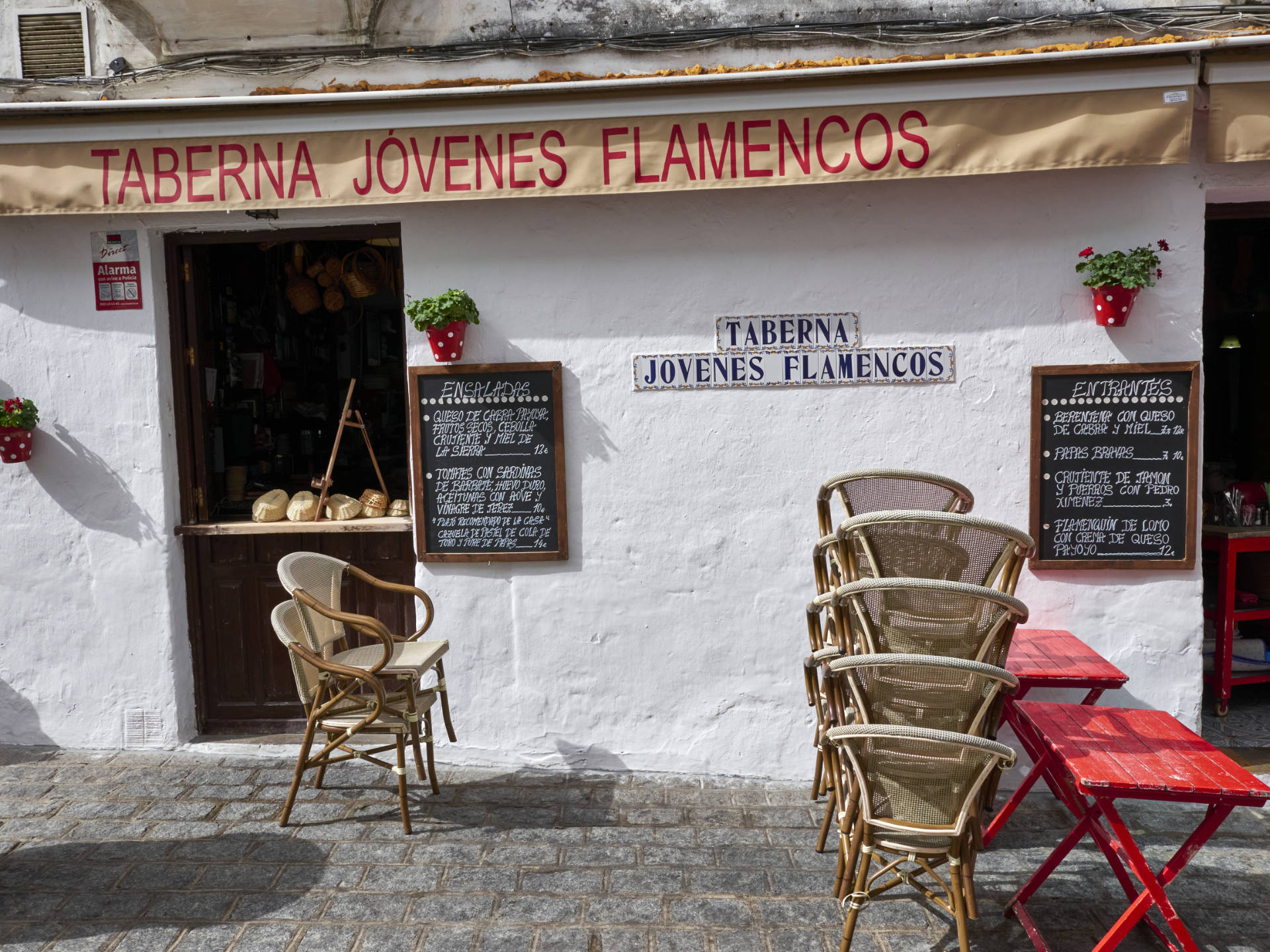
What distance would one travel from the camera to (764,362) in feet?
15.2

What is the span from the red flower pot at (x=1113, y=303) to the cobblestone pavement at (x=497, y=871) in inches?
90.2

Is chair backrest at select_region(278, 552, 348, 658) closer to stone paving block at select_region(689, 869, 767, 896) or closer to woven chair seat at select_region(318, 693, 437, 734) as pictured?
woven chair seat at select_region(318, 693, 437, 734)

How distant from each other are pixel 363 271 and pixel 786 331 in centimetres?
252

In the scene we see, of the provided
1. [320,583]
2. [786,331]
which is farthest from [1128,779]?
[320,583]

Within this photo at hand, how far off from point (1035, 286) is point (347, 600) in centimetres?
395

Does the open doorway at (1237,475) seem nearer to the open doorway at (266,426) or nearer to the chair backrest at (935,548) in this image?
the chair backrest at (935,548)

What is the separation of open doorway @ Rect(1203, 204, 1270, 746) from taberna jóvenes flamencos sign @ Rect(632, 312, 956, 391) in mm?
1756

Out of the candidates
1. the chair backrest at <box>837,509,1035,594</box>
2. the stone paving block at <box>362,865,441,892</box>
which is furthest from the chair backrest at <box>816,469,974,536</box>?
the stone paving block at <box>362,865,441,892</box>

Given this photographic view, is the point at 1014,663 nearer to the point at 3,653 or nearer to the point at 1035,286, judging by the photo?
the point at 1035,286

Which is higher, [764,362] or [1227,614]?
[764,362]

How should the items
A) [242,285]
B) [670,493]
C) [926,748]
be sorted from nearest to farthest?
[926,748], [670,493], [242,285]

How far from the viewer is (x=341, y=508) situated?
16.9 ft

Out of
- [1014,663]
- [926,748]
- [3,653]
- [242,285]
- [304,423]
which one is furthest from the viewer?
[304,423]

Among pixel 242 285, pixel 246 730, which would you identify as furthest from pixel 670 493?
pixel 242 285
